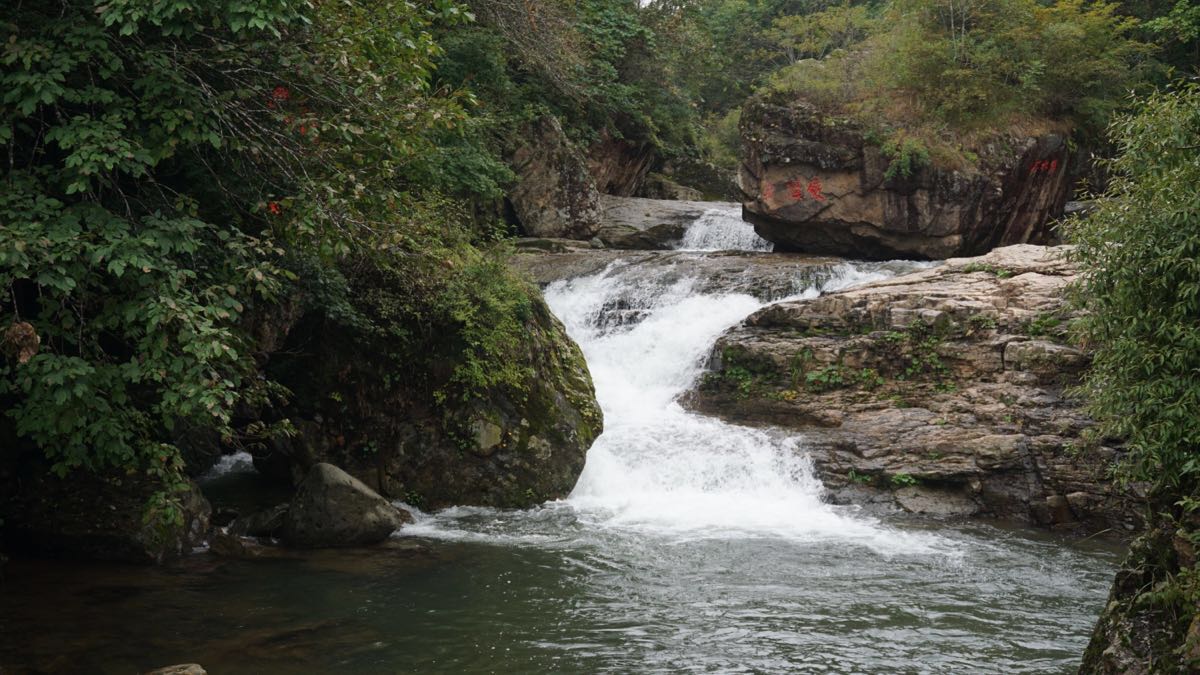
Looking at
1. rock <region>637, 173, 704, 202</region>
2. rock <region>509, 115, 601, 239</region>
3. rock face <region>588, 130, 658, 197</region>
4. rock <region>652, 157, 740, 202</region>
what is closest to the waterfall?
rock <region>509, 115, 601, 239</region>

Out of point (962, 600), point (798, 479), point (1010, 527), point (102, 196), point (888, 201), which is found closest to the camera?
point (102, 196)

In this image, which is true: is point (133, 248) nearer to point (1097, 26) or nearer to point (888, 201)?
point (888, 201)

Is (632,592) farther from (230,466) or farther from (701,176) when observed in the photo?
(701,176)

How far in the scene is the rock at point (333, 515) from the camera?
10.5m

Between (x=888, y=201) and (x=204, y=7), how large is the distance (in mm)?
15714

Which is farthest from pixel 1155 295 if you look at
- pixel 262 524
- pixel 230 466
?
pixel 230 466

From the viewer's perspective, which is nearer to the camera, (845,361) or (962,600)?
(962,600)

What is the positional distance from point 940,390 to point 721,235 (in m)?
9.55

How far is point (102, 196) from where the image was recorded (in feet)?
25.1

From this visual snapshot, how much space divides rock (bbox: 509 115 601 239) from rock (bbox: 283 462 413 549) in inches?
509

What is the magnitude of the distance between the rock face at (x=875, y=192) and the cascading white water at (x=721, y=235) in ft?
4.12

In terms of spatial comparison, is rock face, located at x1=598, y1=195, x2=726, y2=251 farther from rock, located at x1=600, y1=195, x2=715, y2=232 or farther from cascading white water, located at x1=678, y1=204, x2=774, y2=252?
cascading white water, located at x1=678, y1=204, x2=774, y2=252

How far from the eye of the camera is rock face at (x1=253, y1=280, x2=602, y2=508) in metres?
12.7

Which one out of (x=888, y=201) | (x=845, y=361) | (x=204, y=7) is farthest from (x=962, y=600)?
(x=888, y=201)
